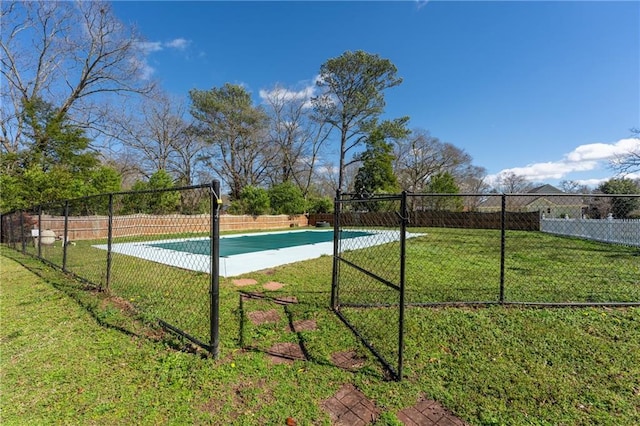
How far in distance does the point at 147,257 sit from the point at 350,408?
6.81 m

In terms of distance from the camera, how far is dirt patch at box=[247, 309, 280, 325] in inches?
116

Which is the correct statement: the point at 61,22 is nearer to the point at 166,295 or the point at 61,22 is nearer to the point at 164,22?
the point at 164,22

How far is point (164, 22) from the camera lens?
1128cm

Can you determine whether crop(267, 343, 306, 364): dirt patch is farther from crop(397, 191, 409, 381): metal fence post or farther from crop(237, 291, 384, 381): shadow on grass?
crop(397, 191, 409, 381): metal fence post

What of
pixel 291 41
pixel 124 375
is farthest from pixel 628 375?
pixel 291 41

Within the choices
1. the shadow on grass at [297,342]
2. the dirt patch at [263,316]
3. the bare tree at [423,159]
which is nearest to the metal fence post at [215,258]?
the shadow on grass at [297,342]

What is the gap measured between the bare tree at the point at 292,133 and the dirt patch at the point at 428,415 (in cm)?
2232

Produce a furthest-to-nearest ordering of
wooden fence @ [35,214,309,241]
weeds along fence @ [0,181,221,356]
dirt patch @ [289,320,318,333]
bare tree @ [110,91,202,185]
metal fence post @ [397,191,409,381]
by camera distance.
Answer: bare tree @ [110,91,202,185] → wooden fence @ [35,214,309,241] → dirt patch @ [289,320,318,333] → weeds along fence @ [0,181,221,356] → metal fence post @ [397,191,409,381]

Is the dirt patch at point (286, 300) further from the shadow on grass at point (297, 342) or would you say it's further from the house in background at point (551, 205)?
the house in background at point (551, 205)

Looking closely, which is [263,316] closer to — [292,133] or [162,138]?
[162,138]

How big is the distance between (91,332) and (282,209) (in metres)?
16.3

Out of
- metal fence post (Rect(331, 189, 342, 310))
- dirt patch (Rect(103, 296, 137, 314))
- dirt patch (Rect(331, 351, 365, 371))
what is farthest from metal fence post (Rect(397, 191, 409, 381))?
dirt patch (Rect(103, 296, 137, 314))

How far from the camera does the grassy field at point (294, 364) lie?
166cm

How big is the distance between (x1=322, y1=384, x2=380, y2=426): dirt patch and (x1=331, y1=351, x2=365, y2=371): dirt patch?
26cm
